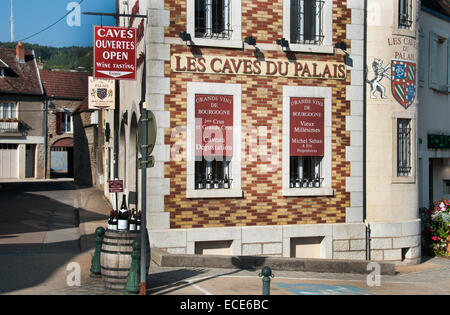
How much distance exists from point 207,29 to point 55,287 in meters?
6.69

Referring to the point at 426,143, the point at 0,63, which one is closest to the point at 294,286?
the point at 426,143

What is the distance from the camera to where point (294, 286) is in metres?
9.83

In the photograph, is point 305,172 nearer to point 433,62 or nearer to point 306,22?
point 306,22

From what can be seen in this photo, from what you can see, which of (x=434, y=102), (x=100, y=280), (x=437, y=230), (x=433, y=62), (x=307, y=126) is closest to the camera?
(x=100, y=280)

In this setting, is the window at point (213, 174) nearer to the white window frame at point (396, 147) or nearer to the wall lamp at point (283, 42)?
the wall lamp at point (283, 42)

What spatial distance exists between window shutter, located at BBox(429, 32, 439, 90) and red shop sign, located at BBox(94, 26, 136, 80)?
32.3 feet

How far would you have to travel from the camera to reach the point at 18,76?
3794cm

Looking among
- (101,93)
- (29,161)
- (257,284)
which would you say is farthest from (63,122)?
(257,284)

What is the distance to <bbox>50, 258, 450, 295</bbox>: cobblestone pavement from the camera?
8.84m

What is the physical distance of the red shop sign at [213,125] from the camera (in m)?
12.4

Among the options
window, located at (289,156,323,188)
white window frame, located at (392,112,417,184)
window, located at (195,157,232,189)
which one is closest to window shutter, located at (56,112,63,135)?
window, located at (195,157,232,189)

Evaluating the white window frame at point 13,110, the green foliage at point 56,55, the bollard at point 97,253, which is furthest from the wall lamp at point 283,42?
the green foliage at point 56,55

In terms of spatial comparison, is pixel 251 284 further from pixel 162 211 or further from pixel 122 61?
pixel 122 61

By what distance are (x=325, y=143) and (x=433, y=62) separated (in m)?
6.38
